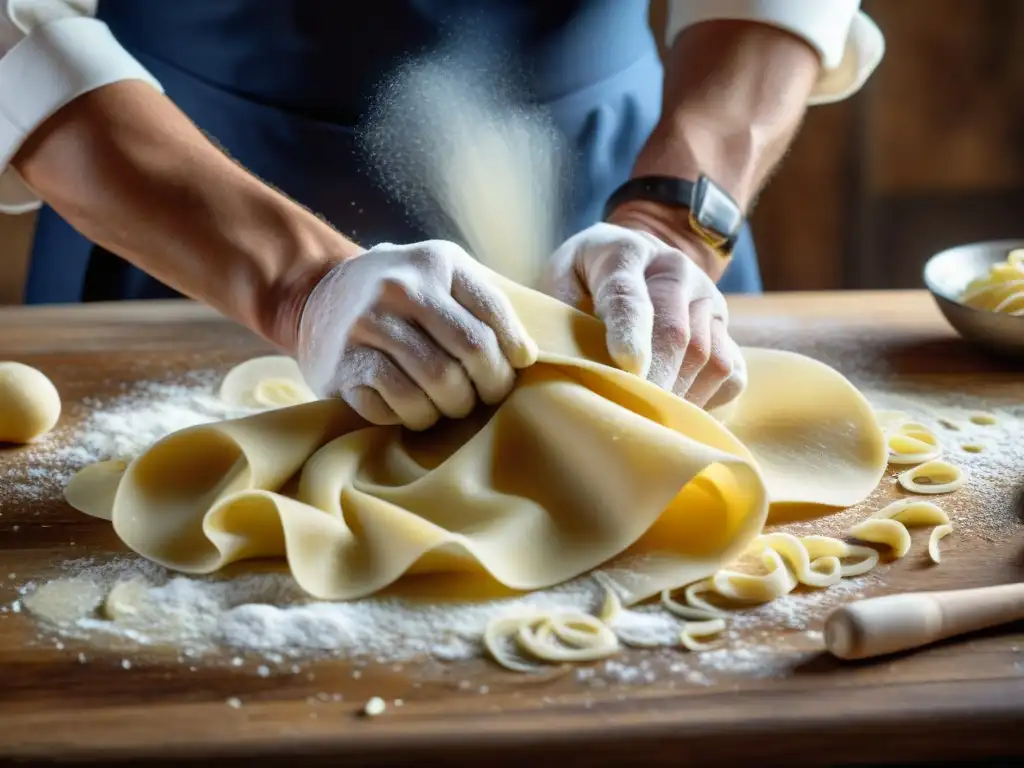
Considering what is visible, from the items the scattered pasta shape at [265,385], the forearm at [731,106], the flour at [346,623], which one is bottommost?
the scattered pasta shape at [265,385]

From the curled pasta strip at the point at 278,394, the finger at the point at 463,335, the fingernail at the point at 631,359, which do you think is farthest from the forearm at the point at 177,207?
the fingernail at the point at 631,359

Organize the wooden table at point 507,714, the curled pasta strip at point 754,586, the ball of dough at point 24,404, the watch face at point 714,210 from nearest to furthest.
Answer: the wooden table at point 507,714 < the curled pasta strip at point 754,586 < the ball of dough at point 24,404 < the watch face at point 714,210

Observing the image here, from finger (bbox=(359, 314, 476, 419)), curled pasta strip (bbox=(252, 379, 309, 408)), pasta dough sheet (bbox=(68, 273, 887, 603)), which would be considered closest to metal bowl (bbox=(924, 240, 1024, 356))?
pasta dough sheet (bbox=(68, 273, 887, 603))

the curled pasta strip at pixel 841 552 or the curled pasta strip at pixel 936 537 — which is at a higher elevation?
the curled pasta strip at pixel 936 537

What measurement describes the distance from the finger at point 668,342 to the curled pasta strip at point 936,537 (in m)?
0.34

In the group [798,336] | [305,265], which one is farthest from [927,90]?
[305,265]

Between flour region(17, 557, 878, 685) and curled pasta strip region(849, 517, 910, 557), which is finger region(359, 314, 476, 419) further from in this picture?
curled pasta strip region(849, 517, 910, 557)

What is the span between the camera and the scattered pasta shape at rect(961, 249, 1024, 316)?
1802 millimetres

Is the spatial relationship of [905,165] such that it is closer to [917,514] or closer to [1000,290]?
[1000,290]

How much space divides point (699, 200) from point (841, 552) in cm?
72

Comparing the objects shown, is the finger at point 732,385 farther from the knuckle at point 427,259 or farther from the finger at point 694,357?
the knuckle at point 427,259

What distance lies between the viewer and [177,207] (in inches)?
64.1

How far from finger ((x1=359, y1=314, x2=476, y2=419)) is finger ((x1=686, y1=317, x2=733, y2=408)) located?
0.30 meters

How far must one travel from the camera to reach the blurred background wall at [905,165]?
358cm
